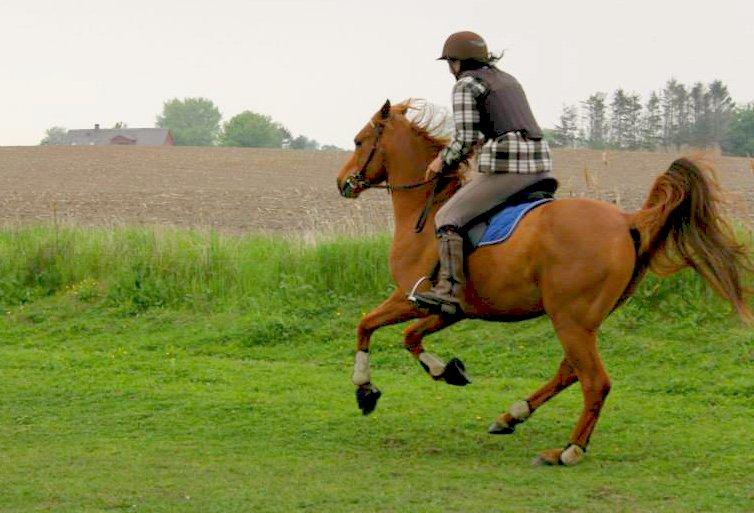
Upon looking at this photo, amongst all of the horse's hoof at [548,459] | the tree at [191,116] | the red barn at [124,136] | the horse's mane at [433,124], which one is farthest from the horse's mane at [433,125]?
the tree at [191,116]

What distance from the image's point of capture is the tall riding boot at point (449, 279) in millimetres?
7930

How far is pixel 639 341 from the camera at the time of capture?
11289 millimetres

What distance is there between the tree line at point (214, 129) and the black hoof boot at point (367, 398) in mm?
64377

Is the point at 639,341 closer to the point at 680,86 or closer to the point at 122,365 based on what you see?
the point at 122,365

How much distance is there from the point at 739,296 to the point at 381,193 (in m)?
22.0

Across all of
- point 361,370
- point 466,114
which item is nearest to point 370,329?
point 361,370

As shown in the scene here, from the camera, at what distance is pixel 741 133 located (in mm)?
49375

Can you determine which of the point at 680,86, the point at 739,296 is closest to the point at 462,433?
the point at 739,296

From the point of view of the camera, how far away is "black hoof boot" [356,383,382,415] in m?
8.44

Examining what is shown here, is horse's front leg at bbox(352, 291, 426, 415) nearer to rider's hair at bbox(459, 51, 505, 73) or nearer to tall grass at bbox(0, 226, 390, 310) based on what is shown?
rider's hair at bbox(459, 51, 505, 73)

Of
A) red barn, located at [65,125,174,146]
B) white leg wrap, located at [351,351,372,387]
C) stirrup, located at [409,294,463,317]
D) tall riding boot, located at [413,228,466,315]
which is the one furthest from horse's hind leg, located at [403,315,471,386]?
red barn, located at [65,125,174,146]

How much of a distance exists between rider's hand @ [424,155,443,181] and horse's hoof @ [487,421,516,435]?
6.35 ft

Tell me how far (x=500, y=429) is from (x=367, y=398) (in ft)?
3.35

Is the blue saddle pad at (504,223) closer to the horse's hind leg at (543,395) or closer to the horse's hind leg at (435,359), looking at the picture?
the horse's hind leg at (435,359)
